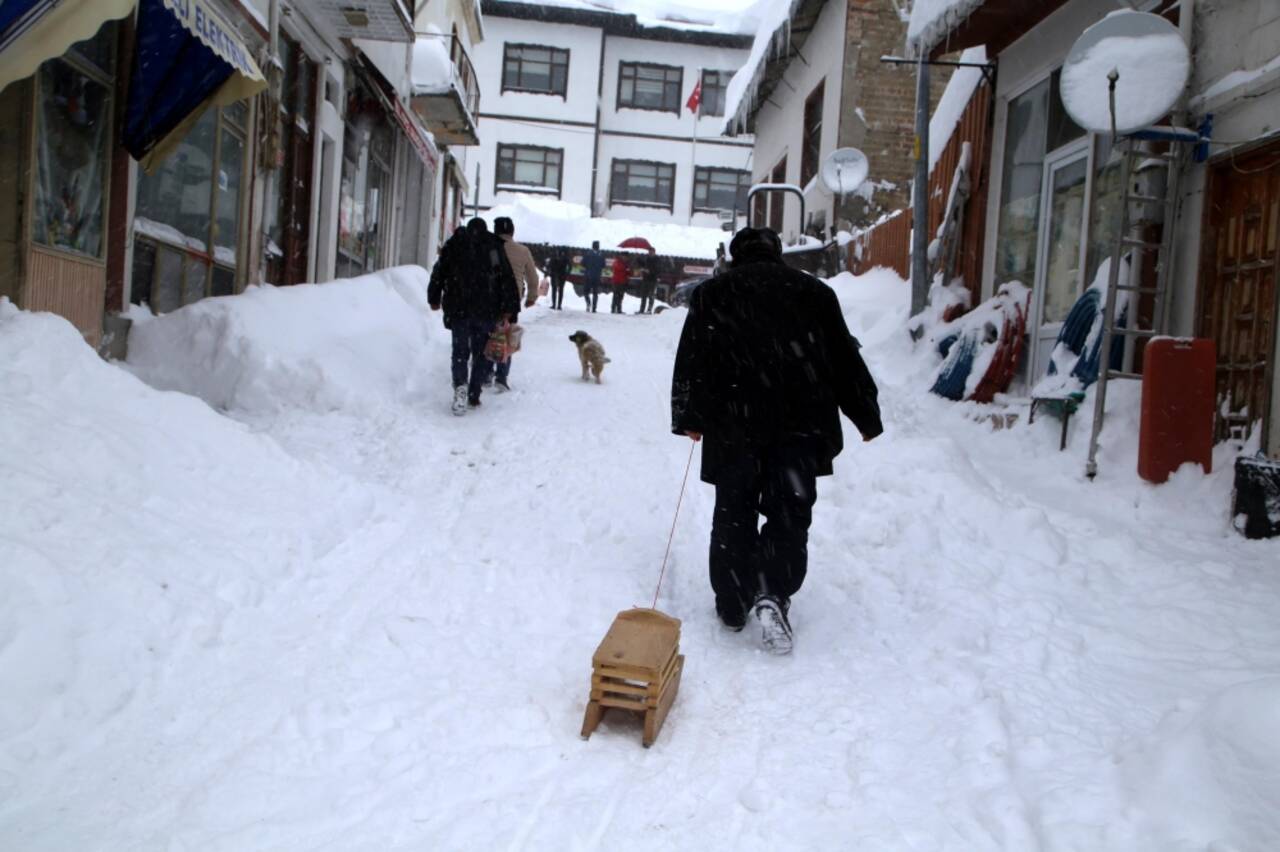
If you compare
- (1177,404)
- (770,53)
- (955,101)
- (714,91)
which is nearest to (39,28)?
(1177,404)

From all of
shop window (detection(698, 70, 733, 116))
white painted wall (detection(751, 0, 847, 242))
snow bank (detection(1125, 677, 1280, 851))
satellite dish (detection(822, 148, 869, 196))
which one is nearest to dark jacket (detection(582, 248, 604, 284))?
white painted wall (detection(751, 0, 847, 242))

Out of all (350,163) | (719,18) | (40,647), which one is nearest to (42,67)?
(40,647)

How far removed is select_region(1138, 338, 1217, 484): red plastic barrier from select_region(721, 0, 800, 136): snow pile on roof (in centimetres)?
1352

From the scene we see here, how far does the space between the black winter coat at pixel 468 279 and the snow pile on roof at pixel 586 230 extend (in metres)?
22.1

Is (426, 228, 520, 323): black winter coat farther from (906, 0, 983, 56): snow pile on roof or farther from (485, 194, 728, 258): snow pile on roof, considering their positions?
(485, 194, 728, 258): snow pile on roof

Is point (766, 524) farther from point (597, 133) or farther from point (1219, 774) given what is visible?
point (597, 133)

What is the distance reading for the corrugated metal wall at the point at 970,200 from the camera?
404 inches

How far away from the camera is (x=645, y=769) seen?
9.80 ft

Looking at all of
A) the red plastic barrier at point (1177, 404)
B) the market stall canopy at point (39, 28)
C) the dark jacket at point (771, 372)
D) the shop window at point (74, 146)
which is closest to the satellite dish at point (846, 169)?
the red plastic barrier at point (1177, 404)

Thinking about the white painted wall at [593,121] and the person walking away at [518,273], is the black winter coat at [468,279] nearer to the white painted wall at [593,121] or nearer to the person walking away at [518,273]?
the person walking away at [518,273]

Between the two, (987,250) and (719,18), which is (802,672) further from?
(719,18)

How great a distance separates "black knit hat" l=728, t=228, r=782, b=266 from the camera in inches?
168

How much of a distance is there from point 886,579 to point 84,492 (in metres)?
3.80

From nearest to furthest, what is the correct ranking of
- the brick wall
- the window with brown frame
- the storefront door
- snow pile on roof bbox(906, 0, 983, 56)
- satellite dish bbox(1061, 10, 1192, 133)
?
satellite dish bbox(1061, 10, 1192, 133), the storefront door, snow pile on roof bbox(906, 0, 983, 56), the brick wall, the window with brown frame
